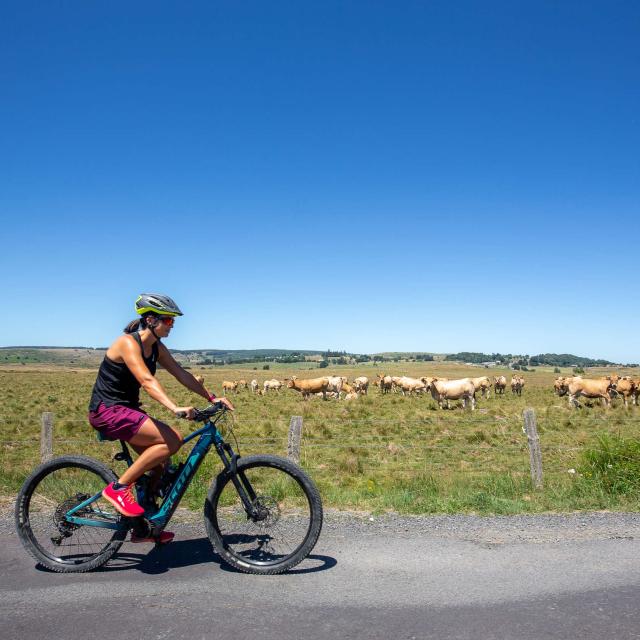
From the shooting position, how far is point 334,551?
535 cm

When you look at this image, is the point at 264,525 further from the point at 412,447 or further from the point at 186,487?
the point at 412,447

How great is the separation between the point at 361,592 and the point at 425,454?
12.0m

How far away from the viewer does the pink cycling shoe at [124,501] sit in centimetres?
486

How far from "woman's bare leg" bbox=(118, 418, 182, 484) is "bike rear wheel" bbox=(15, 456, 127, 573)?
389mm

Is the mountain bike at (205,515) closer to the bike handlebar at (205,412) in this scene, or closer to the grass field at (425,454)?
the bike handlebar at (205,412)

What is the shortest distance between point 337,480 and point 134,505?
6517 mm

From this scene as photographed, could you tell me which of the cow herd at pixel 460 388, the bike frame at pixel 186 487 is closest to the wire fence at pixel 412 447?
the bike frame at pixel 186 487

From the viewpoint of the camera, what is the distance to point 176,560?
5.13 metres

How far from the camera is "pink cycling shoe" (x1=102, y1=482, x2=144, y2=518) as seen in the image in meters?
4.86

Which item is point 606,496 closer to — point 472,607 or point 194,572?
point 472,607

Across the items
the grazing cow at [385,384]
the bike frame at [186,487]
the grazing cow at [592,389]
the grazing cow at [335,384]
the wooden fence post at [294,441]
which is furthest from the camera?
the grazing cow at [385,384]

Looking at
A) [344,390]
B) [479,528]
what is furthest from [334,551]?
[344,390]

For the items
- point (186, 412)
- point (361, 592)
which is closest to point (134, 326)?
point (186, 412)

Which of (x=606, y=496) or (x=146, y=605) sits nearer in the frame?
(x=146, y=605)
